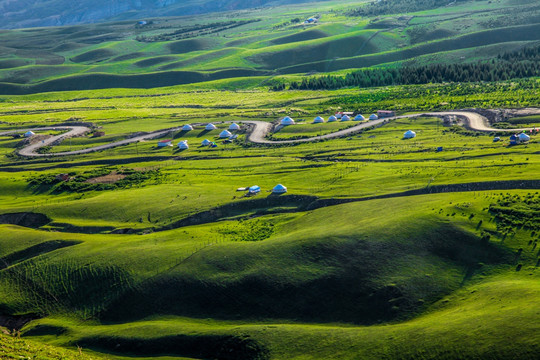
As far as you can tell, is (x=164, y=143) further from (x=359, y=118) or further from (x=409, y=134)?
(x=409, y=134)

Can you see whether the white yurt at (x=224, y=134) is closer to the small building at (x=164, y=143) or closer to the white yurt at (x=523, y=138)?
the small building at (x=164, y=143)

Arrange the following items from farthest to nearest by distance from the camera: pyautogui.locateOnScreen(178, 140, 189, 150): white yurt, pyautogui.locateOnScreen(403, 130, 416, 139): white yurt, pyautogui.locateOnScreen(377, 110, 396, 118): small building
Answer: pyautogui.locateOnScreen(377, 110, 396, 118): small building → pyautogui.locateOnScreen(178, 140, 189, 150): white yurt → pyautogui.locateOnScreen(403, 130, 416, 139): white yurt

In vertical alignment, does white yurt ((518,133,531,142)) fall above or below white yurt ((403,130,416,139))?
above

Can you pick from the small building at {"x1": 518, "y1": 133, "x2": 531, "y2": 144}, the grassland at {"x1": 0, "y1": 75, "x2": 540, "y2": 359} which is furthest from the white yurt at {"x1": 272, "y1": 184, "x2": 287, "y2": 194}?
the small building at {"x1": 518, "y1": 133, "x2": 531, "y2": 144}

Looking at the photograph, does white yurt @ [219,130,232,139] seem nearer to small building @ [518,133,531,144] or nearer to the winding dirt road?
the winding dirt road

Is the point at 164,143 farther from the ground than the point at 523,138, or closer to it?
closer to it

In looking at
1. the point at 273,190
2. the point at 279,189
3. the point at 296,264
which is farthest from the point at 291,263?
the point at 273,190

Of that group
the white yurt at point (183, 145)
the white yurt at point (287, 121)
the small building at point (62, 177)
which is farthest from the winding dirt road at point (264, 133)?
the small building at point (62, 177)

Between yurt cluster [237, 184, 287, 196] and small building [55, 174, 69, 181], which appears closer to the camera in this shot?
yurt cluster [237, 184, 287, 196]

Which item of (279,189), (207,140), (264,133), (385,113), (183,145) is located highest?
(279,189)

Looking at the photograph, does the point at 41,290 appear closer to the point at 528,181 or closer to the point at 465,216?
the point at 465,216

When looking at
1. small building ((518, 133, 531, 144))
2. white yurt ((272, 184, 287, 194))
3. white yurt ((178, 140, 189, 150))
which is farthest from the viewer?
white yurt ((178, 140, 189, 150))
